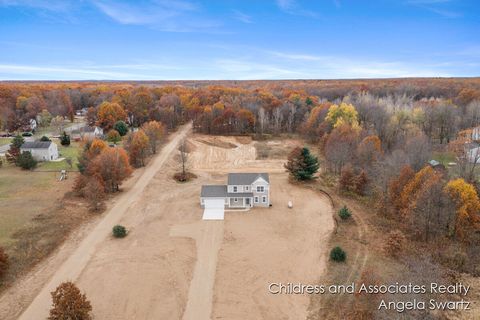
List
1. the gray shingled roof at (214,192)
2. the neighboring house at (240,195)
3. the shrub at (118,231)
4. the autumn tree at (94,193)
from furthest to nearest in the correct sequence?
the gray shingled roof at (214,192) < the neighboring house at (240,195) < the autumn tree at (94,193) < the shrub at (118,231)

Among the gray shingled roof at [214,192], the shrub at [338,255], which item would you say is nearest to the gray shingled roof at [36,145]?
the gray shingled roof at [214,192]

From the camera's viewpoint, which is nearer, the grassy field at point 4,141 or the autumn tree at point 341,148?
the autumn tree at point 341,148

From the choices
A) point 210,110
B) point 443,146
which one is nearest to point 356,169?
point 443,146

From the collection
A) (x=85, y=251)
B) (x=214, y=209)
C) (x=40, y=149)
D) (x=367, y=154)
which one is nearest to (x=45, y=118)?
(x=40, y=149)

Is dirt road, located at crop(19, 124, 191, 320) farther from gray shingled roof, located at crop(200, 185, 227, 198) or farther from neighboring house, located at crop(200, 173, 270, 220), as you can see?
neighboring house, located at crop(200, 173, 270, 220)

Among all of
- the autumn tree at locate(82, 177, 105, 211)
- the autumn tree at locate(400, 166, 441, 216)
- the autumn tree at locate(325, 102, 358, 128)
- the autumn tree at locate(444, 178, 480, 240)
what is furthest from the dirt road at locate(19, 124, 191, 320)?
the autumn tree at locate(325, 102, 358, 128)

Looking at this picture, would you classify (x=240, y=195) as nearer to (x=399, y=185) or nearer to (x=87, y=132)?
(x=399, y=185)

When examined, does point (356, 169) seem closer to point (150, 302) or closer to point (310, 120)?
point (310, 120)

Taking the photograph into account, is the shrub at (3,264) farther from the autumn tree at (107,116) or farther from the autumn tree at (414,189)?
the autumn tree at (107,116)
